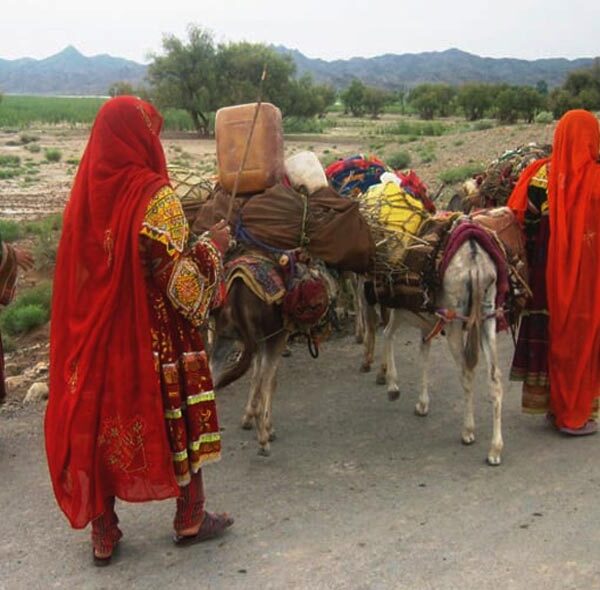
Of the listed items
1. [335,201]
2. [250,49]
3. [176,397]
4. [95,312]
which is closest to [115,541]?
[176,397]

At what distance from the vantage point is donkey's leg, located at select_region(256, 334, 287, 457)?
552cm

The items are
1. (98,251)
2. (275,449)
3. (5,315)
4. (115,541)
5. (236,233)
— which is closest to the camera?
(98,251)

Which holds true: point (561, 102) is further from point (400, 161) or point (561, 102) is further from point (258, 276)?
point (258, 276)

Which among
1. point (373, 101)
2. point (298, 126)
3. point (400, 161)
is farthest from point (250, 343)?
point (373, 101)

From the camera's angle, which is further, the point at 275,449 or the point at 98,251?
the point at 275,449

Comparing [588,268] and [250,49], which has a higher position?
[250,49]

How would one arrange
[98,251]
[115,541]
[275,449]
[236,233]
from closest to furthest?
[98,251] < [115,541] < [236,233] < [275,449]

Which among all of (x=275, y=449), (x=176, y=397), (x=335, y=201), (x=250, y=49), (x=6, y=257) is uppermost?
(x=250, y=49)

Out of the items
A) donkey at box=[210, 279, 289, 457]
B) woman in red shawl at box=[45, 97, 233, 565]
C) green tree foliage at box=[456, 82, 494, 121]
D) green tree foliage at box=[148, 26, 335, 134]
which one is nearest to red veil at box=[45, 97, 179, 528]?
woman in red shawl at box=[45, 97, 233, 565]

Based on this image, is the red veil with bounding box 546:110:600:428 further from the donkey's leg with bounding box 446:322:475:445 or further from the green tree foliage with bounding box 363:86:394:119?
the green tree foliage with bounding box 363:86:394:119

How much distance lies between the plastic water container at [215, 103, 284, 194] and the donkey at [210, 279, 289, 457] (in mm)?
830

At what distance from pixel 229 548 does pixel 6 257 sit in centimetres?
266

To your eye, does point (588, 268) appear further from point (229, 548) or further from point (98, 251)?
point (98, 251)

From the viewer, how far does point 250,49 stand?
5334cm
